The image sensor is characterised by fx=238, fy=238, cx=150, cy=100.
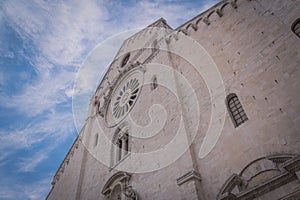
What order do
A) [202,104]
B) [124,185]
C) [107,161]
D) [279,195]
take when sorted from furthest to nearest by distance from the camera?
[107,161], [124,185], [202,104], [279,195]

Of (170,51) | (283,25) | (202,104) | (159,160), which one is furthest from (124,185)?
(283,25)

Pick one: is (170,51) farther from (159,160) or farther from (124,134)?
(159,160)

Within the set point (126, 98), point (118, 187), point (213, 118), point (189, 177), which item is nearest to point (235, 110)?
point (213, 118)

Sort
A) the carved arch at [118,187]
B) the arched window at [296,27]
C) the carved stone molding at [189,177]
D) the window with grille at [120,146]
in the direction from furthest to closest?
the window with grille at [120,146]
the carved arch at [118,187]
the arched window at [296,27]
the carved stone molding at [189,177]

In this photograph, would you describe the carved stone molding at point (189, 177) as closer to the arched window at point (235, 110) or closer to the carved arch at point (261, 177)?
the carved arch at point (261, 177)

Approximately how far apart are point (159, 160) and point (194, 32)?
6987mm

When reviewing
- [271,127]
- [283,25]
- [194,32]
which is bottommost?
[271,127]

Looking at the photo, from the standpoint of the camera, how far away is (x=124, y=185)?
36.8 ft

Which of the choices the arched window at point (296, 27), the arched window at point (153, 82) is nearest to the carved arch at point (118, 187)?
the arched window at point (153, 82)

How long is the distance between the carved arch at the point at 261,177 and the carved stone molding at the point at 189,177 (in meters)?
1.03

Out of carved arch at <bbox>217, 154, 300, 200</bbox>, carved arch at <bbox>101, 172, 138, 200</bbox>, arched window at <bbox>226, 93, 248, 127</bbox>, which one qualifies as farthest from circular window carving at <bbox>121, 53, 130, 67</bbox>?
carved arch at <bbox>217, 154, 300, 200</bbox>

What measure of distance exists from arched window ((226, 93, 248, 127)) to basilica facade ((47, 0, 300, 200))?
0.13 feet

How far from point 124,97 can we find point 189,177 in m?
10.2

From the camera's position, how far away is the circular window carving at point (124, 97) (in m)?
15.7
